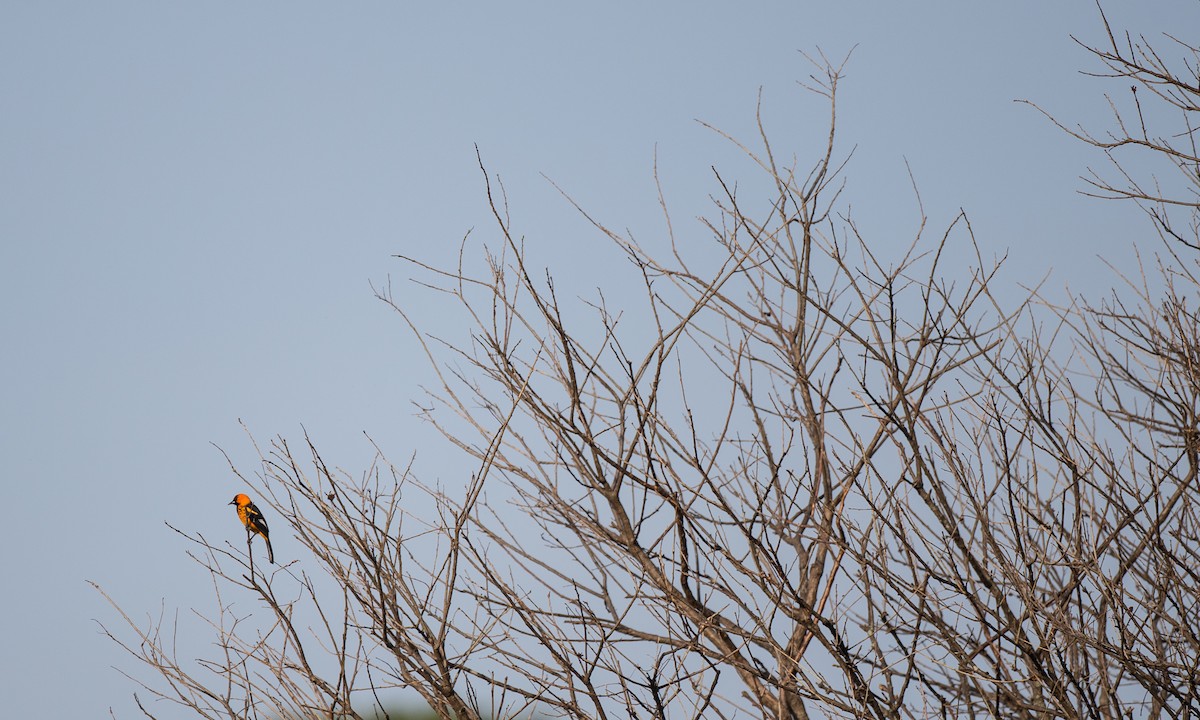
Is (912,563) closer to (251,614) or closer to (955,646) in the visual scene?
(955,646)

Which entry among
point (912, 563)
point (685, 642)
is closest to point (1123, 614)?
point (912, 563)

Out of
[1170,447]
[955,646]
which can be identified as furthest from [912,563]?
[1170,447]

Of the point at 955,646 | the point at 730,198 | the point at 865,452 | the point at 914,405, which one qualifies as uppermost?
the point at 730,198

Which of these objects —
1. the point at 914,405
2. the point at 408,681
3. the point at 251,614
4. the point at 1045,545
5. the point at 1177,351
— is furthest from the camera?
the point at 1177,351

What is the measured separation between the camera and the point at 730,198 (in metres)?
3.91

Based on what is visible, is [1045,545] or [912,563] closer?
[912,563]

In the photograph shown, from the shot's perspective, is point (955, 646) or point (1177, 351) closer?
point (955, 646)

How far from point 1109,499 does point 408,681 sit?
226 centimetres

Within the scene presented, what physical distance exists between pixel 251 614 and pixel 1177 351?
334 cm

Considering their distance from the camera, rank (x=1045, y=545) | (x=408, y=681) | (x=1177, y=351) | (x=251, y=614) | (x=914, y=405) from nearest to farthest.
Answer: (x=408, y=681) < (x=251, y=614) < (x=914, y=405) < (x=1045, y=545) < (x=1177, y=351)

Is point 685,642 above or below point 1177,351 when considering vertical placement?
below

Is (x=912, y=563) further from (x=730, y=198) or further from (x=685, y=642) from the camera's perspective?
(x=730, y=198)

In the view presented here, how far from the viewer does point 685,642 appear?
10.9 feet

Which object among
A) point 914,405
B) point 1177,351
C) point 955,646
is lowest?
point 955,646
